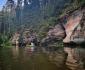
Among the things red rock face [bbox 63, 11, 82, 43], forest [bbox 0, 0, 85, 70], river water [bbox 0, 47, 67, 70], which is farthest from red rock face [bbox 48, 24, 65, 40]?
river water [bbox 0, 47, 67, 70]

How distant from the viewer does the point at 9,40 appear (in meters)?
110

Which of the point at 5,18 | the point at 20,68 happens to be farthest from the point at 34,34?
the point at 20,68

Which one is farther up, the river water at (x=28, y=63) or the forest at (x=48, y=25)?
the forest at (x=48, y=25)

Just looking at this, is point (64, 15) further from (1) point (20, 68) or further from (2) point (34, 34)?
(1) point (20, 68)

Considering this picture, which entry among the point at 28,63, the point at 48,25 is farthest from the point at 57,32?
the point at 28,63

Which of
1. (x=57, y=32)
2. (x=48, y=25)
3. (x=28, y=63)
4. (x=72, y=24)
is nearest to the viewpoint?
(x=28, y=63)

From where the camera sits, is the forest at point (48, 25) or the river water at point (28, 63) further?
the forest at point (48, 25)

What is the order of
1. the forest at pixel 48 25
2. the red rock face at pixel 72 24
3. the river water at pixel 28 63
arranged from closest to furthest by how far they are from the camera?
1. the river water at pixel 28 63
2. the forest at pixel 48 25
3. the red rock face at pixel 72 24

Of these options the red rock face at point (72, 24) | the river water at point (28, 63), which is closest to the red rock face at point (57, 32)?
the red rock face at point (72, 24)

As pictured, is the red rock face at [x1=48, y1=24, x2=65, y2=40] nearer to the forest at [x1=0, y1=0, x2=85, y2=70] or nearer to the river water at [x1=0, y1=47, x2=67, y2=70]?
the forest at [x1=0, y1=0, x2=85, y2=70]

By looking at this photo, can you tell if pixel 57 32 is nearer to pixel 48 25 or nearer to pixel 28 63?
pixel 48 25

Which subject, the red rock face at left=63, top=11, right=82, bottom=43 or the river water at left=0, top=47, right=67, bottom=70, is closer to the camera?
the river water at left=0, top=47, right=67, bottom=70

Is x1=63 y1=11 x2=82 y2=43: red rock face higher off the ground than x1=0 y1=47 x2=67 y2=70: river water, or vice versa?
x1=63 y1=11 x2=82 y2=43: red rock face

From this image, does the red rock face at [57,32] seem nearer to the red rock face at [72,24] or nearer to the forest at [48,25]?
the forest at [48,25]
